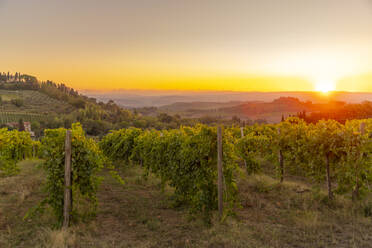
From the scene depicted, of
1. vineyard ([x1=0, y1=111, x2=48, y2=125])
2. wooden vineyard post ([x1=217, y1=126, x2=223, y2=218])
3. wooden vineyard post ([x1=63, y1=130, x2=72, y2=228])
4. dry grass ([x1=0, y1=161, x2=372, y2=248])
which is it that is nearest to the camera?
dry grass ([x1=0, y1=161, x2=372, y2=248])

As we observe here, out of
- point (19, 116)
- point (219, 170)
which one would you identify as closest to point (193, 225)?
point (219, 170)

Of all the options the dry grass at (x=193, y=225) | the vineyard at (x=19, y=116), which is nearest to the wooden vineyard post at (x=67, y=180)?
the dry grass at (x=193, y=225)

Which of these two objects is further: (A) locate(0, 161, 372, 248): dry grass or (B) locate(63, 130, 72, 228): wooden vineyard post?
(B) locate(63, 130, 72, 228): wooden vineyard post

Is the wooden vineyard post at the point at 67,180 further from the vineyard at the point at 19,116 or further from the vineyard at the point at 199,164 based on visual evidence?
the vineyard at the point at 19,116

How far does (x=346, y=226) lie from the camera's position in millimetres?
5031

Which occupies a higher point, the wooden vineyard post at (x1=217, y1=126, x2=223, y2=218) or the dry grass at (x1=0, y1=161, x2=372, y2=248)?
the wooden vineyard post at (x1=217, y1=126, x2=223, y2=218)

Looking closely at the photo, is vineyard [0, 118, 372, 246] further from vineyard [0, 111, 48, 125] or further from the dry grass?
vineyard [0, 111, 48, 125]

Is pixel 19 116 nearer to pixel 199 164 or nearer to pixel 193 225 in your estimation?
pixel 199 164

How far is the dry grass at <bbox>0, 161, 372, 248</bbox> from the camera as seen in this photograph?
4.39m

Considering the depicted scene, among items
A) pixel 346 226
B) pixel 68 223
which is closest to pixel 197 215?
pixel 68 223

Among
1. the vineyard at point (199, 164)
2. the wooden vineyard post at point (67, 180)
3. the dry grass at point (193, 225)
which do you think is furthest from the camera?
the vineyard at point (199, 164)

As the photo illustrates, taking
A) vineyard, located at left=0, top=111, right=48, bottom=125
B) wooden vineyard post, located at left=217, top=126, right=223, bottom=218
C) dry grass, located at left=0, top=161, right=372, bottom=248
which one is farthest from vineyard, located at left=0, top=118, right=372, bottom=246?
vineyard, located at left=0, top=111, right=48, bottom=125

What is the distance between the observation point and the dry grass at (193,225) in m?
4.39

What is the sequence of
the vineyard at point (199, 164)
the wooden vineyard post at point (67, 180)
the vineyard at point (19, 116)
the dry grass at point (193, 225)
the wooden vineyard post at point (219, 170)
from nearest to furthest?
the dry grass at point (193, 225), the wooden vineyard post at point (67, 180), the vineyard at point (199, 164), the wooden vineyard post at point (219, 170), the vineyard at point (19, 116)
